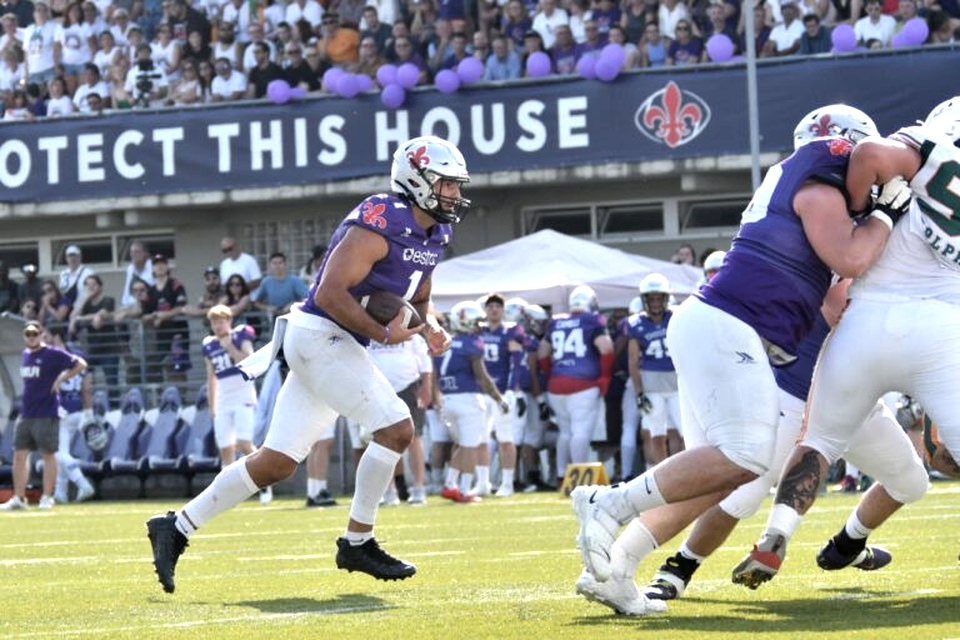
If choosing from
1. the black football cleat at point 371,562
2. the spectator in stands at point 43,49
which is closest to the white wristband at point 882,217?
the black football cleat at point 371,562

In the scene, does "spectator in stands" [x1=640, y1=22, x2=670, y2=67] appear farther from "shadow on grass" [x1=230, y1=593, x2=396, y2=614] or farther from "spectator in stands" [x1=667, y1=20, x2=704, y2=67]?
"shadow on grass" [x1=230, y1=593, x2=396, y2=614]

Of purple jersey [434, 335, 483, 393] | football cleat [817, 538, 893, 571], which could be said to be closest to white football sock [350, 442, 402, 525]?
football cleat [817, 538, 893, 571]

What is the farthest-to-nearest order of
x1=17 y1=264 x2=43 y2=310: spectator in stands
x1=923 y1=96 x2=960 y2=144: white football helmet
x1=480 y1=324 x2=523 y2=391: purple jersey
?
1. x1=17 y1=264 x2=43 y2=310: spectator in stands
2. x1=480 y1=324 x2=523 y2=391: purple jersey
3. x1=923 y1=96 x2=960 y2=144: white football helmet

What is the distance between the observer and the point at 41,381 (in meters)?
19.3

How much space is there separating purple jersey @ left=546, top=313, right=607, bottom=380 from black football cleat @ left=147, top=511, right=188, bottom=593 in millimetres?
10939

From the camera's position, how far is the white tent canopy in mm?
20453

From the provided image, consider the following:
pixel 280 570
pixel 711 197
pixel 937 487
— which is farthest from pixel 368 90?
pixel 280 570

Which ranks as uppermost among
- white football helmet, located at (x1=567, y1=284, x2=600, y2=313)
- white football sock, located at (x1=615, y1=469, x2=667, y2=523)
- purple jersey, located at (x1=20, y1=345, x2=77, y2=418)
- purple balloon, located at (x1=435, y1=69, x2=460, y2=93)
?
purple balloon, located at (x1=435, y1=69, x2=460, y2=93)

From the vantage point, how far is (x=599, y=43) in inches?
875

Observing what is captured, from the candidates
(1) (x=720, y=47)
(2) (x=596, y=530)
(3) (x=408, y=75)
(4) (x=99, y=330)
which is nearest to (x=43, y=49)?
(4) (x=99, y=330)

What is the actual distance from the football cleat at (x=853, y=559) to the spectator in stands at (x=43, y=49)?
770 inches

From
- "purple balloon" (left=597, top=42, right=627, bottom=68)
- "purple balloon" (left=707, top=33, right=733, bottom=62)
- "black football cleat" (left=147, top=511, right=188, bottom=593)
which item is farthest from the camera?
"purple balloon" (left=597, top=42, right=627, bottom=68)

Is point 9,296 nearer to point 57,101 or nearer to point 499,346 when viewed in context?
point 57,101

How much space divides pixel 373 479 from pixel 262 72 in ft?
52.9
